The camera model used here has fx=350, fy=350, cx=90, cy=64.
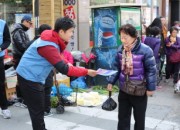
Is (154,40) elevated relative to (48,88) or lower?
elevated

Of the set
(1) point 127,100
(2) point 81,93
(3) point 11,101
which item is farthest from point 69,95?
(1) point 127,100

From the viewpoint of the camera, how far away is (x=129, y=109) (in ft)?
14.7

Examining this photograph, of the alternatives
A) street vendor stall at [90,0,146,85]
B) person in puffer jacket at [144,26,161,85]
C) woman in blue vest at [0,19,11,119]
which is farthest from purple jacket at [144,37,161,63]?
woman in blue vest at [0,19,11,119]

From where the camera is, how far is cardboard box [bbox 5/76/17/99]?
6.93 metres

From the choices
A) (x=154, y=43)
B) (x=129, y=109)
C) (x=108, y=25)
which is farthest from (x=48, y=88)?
(x=154, y=43)

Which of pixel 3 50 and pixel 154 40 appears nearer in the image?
pixel 3 50

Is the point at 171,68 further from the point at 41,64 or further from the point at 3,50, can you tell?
the point at 41,64

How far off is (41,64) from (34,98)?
16.3 inches

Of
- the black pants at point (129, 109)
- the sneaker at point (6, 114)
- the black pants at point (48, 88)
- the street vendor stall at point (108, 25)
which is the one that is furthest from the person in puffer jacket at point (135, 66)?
the street vendor stall at point (108, 25)

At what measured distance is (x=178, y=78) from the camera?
8.68 m

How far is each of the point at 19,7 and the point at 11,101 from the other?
3190mm

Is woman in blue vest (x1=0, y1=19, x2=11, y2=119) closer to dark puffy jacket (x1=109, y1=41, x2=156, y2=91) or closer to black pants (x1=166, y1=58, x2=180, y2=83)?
dark puffy jacket (x1=109, y1=41, x2=156, y2=91)

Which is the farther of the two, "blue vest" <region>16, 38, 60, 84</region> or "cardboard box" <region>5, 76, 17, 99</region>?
"cardboard box" <region>5, 76, 17, 99</region>

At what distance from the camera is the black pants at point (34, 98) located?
13.1ft
